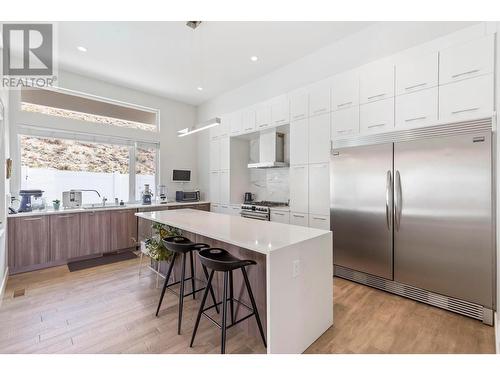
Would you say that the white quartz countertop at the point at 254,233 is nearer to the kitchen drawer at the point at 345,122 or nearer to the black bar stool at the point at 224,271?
the black bar stool at the point at 224,271

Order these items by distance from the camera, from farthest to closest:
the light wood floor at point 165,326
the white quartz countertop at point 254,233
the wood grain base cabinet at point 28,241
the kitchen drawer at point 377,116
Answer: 1. the wood grain base cabinet at point 28,241
2. the kitchen drawer at point 377,116
3. the light wood floor at point 165,326
4. the white quartz countertop at point 254,233

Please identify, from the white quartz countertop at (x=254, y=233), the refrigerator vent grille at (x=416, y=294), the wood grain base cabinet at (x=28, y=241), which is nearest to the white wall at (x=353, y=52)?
the white quartz countertop at (x=254, y=233)

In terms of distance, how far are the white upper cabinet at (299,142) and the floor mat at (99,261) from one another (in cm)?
332

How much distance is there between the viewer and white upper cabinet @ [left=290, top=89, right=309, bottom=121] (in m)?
3.66

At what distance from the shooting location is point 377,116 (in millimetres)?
2924

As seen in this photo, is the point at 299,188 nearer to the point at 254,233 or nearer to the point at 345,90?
the point at 345,90

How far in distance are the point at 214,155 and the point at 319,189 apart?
2.77 m

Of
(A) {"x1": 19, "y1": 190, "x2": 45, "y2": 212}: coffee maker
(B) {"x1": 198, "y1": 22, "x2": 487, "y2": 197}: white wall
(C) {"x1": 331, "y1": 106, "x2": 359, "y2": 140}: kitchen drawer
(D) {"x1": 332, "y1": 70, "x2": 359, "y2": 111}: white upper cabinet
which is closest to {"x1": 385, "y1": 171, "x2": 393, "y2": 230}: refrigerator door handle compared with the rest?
(C) {"x1": 331, "y1": 106, "x2": 359, "y2": 140}: kitchen drawer

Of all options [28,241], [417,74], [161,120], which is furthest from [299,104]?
[28,241]

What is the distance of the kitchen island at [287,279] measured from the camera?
5.26ft
